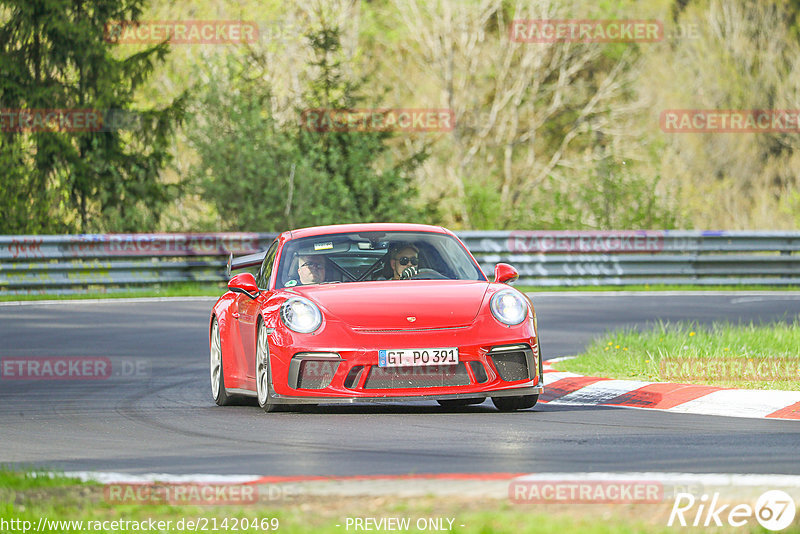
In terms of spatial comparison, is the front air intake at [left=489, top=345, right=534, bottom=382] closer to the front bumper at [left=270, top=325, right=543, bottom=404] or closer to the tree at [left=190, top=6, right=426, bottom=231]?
the front bumper at [left=270, top=325, right=543, bottom=404]

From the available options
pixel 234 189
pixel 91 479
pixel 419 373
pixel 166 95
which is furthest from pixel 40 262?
pixel 166 95

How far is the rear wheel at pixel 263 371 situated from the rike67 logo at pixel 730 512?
470 cm

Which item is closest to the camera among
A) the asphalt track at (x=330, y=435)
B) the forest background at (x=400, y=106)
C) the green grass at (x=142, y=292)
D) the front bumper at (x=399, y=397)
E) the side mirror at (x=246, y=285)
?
the asphalt track at (x=330, y=435)

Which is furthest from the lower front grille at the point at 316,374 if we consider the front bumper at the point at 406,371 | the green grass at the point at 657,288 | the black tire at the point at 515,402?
the green grass at the point at 657,288

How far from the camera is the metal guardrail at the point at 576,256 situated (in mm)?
25094

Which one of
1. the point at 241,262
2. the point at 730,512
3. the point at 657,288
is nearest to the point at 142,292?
the point at 657,288

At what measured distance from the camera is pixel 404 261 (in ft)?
36.1

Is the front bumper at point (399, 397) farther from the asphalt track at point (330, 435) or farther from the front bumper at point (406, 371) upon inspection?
the asphalt track at point (330, 435)

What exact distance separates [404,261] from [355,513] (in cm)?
545

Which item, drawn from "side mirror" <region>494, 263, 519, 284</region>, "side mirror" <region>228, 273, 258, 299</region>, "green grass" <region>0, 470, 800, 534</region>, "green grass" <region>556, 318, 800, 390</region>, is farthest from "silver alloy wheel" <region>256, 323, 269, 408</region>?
"green grass" <region>0, 470, 800, 534</region>

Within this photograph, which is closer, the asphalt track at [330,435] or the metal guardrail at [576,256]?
the asphalt track at [330,435]

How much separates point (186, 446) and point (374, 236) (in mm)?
3311

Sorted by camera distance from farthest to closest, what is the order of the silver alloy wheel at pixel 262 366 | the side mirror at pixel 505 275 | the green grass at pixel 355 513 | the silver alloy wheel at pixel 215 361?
the silver alloy wheel at pixel 215 361
the side mirror at pixel 505 275
the silver alloy wheel at pixel 262 366
the green grass at pixel 355 513

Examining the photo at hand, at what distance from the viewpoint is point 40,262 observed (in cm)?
2445
